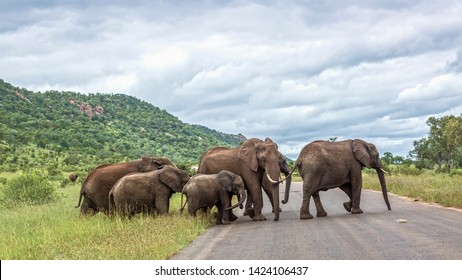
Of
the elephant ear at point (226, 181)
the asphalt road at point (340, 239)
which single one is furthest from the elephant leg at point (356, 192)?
the elephant ear at point (226, 181)

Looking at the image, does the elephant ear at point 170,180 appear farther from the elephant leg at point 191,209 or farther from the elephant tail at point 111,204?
the elephant tail at point 111,204

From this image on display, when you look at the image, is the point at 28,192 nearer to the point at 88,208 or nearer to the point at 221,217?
the point at 88,208

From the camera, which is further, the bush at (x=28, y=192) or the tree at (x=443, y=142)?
the tree at (x=443, y=142)

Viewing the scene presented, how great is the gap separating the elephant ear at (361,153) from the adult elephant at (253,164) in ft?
9.27

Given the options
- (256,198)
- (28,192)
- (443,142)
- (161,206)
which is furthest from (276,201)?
(443,142)

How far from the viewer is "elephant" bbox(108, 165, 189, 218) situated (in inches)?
686

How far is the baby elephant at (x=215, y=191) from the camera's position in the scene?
1678 cm

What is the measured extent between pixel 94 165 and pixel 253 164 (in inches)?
2242

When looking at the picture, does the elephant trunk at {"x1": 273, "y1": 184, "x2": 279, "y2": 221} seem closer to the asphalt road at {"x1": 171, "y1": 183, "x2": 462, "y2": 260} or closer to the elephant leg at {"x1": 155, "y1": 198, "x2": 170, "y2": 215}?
the asphalt road at {"x1": 171, "y1": 183, "x2": 462, "y2": 260}

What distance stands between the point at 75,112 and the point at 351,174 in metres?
134

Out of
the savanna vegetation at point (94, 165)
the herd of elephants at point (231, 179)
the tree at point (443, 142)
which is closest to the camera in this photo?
the savanna vegetation at point (94, 165)

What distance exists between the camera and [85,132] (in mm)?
121062

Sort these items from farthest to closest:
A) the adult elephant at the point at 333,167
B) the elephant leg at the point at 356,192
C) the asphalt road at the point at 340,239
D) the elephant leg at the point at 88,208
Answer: the elephant leg at the point at 88,208 → the elephant leg at the point at 356,192 → the adult elephant at the point at 333,167 → the asphalt road at the point at 340,239
